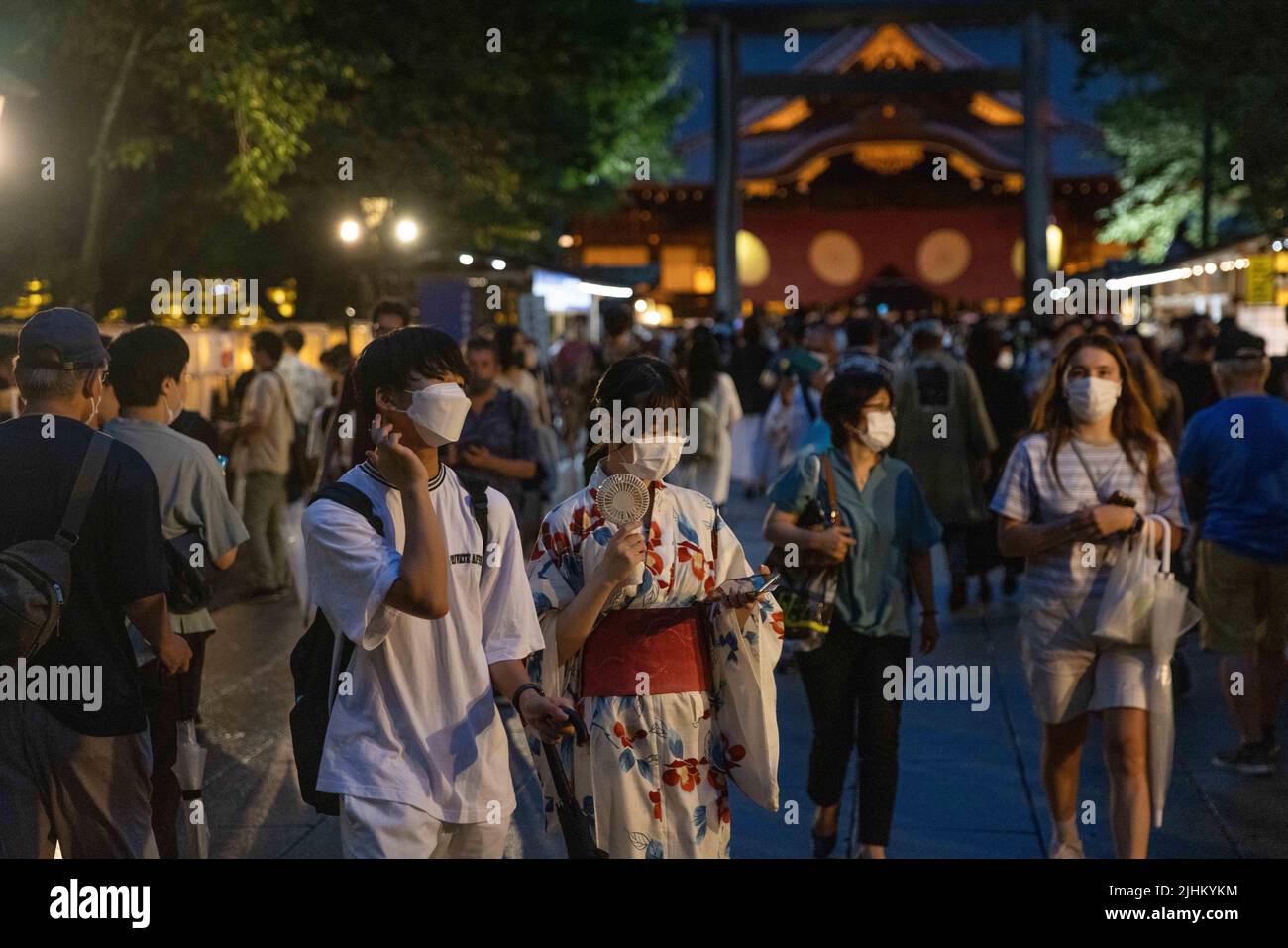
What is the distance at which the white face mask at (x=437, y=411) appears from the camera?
3199mm

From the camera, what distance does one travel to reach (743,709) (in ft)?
12.6

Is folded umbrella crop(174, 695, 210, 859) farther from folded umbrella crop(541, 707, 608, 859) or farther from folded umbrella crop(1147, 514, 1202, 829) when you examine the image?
folded umbrella crop(1147, 514, 1202, 829)

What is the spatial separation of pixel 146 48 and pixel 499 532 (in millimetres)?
11230

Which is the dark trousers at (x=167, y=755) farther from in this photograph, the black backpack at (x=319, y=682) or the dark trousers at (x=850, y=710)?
the dark trousers at (x=850, y=710)

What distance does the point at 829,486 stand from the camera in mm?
5363

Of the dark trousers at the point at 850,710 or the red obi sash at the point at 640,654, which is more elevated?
the red obi sash at the point at 640,654

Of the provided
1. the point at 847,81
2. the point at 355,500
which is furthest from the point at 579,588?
the point at 847,81

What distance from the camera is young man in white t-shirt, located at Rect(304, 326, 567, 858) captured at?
3174 mm

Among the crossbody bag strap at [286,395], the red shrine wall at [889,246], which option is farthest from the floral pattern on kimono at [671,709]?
the red shrine wall at [889,246]

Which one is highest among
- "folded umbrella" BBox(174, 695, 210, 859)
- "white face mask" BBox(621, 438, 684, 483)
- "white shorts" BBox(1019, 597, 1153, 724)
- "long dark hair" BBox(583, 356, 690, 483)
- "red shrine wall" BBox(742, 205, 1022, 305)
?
"red shrine wall" BBox(742, 205, 1022, 305)

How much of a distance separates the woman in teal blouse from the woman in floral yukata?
55.6 inches

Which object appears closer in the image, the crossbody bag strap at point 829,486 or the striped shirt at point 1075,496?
the striped shirt at point 1075,496

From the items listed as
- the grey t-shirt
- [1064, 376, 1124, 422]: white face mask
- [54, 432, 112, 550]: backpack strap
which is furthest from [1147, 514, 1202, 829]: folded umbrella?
[54, 432, 112, 550]: backpack strap
